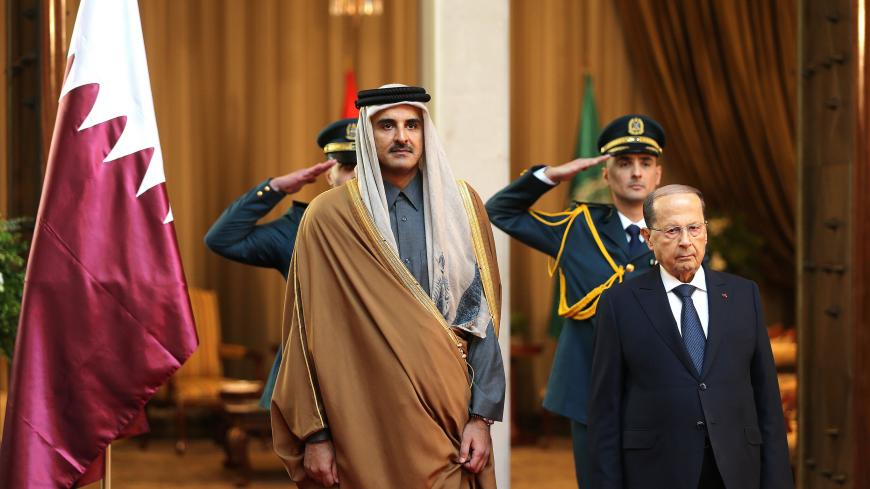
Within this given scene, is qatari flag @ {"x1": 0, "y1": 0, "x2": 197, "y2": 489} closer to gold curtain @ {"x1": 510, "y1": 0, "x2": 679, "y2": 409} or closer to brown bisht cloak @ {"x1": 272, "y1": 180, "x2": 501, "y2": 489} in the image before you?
brown bisht cloak @ {"x1": 272, "y1": 180, "x2": 501, "y2": 489}

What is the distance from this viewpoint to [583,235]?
14.2 feet

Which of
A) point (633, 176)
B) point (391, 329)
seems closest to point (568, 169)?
point (633, 176)

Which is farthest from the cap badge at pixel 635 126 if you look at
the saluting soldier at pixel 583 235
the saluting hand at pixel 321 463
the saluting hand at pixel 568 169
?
the saluting hand at pixel 321 463

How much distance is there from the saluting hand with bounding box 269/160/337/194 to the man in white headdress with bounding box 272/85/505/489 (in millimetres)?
859

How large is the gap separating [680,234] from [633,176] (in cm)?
117

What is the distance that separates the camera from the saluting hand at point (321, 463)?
3223 millimetres

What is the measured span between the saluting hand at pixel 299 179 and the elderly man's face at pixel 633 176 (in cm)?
97

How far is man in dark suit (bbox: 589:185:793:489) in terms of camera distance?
10.0 feet

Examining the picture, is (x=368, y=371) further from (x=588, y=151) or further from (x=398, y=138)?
(x=588, y=151)

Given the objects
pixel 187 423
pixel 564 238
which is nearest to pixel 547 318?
pixel 187 423

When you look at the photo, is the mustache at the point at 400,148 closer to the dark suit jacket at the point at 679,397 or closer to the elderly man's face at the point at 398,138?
the elderly man's face at the point at 398,138

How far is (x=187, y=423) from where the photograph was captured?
30.6 feet

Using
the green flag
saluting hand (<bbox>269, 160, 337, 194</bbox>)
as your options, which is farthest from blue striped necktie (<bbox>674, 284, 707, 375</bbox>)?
the green flag

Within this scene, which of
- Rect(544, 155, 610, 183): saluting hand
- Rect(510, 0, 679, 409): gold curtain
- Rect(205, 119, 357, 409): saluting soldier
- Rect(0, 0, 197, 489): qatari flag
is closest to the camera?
Rect(0, 0, 197, 489): qatari flag
